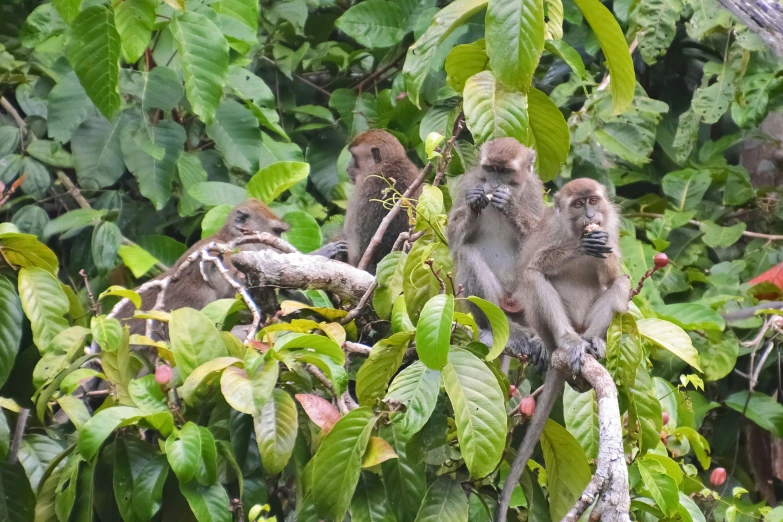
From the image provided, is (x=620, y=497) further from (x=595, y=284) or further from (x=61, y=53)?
(x=61, y=53)

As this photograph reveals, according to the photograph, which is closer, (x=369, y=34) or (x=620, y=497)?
(x=620, y=497)

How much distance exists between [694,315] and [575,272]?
1.67 m

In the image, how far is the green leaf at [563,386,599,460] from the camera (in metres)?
3.92

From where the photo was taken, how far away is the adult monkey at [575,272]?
4426 mm

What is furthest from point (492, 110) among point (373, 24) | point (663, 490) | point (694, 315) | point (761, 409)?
point (761, 409)

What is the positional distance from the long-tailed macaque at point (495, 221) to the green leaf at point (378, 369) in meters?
1.47

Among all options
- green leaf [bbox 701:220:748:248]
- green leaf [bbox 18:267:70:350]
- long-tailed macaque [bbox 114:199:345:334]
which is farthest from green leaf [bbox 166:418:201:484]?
green leaf [bbox 701:220:748:248]

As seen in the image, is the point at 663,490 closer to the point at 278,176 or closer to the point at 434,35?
the point at 434,35

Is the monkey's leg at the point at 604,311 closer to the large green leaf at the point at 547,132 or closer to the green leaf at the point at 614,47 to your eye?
the large green leaf at the point at 547,132

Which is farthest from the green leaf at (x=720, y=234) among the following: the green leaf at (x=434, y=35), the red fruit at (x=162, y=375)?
the red fruit at (x=162, y=375)

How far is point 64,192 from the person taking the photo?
7.11 metres

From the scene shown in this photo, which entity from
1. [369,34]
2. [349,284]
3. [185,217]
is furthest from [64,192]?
[349,284]

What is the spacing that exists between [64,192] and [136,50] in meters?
2.90

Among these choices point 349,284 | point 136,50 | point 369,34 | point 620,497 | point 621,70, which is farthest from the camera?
point 369,34
